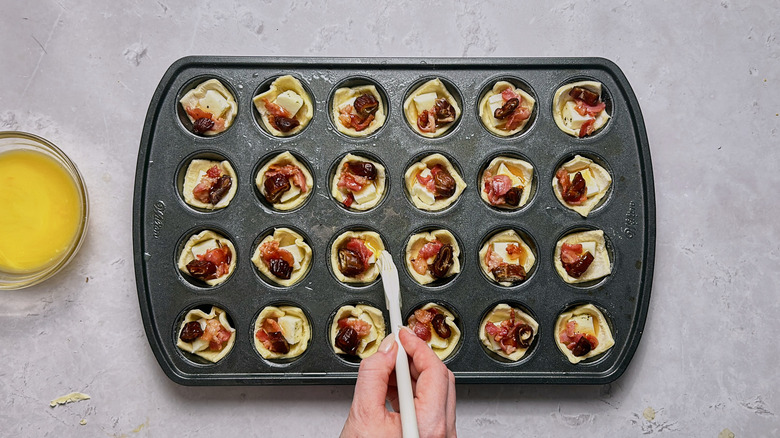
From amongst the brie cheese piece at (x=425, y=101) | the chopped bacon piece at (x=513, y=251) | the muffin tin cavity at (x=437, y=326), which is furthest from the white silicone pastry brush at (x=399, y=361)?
the brie cheese piece at (x=425, y=101)

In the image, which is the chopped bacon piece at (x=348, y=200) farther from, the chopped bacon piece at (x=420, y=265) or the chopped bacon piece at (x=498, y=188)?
the chopped bacon piece at (x=498, y=188)

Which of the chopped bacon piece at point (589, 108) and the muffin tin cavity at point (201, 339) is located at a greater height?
the chopped bacon piece at point (589, 108)

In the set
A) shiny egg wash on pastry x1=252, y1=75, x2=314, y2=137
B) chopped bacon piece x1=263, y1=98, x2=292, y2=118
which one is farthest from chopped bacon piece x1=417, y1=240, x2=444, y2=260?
chopped bacon piece x1=263, y1=98, x2=292, y2=118

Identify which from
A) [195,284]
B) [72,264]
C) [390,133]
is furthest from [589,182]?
[72,264]

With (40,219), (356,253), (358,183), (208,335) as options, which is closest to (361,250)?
(356,253)

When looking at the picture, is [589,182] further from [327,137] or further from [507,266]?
[327,137]

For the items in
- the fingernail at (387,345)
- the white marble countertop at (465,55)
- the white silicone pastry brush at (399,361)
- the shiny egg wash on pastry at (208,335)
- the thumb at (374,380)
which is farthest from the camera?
the white marble countertop at (465,55)

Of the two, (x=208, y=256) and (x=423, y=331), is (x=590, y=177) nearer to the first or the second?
(x=423, y=331)

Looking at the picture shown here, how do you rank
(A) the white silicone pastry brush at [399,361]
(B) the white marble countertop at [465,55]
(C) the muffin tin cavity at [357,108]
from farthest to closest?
(B) the white marble countertop at [465,55], (C) the muffin tin cavity at [357,108], (A) the white silicone pastry brush at [399,361]
